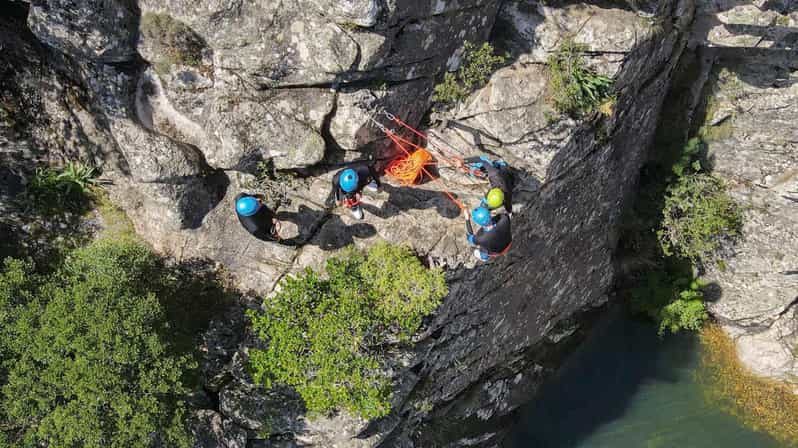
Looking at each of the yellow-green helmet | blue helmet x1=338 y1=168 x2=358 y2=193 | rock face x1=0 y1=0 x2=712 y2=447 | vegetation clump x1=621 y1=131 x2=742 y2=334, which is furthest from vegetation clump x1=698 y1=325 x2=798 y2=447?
blue helmet x1=338 y1=168 x2=358 y2=193

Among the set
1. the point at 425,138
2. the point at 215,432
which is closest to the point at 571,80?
the point at 425,138

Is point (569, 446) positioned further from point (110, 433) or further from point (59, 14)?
point (59, 14)

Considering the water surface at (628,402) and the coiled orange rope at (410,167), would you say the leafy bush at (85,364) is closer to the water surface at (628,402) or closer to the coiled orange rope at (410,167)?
the coiled orange rope at (410,167)

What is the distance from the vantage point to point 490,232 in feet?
32.9

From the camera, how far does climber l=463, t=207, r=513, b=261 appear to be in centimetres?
984

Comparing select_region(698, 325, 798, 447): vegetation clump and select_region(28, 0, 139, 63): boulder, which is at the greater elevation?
select_region(28, 0, 139, 63): boulder

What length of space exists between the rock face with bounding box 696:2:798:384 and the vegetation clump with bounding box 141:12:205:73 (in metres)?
11.1

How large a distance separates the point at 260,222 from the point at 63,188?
4.60 metres

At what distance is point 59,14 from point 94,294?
5.02 m

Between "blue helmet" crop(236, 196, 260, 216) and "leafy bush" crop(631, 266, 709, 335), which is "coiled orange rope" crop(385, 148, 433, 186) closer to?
"blue helmet" crop(236, 196, 260, 216)

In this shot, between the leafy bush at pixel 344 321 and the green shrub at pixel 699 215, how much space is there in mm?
8378

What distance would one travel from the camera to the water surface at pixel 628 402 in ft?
56.4

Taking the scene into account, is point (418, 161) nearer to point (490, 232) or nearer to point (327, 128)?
point (327, 128)

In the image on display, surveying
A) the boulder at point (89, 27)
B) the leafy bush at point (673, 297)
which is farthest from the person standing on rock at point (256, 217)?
the leafy bush at point (673, 297)
